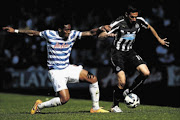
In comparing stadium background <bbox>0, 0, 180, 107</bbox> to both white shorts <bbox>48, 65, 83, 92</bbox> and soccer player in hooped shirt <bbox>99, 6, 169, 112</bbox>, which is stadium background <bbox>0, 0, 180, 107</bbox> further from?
soccer player in hooped shirt <bbox>99, 6, 169, 112</bbox>

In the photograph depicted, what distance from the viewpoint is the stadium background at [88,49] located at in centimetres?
1393

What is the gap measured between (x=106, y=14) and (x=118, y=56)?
27.3 ft

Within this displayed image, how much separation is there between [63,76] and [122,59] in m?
1.32

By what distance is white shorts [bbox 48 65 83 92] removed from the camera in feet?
27.2

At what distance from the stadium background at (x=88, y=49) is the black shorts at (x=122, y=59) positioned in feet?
4.31

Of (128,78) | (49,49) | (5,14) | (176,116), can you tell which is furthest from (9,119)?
(5,14)

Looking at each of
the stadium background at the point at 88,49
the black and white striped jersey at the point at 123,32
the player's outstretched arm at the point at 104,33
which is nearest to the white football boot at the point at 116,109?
the black and white striped jersey at the point at 123,32

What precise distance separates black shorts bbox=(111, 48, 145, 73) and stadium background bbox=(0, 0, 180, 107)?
51.7 inches

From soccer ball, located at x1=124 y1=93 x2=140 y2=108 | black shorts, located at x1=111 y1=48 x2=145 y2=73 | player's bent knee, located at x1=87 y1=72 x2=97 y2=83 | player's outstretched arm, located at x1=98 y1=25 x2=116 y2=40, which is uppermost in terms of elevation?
player's outstretched arm, located at x1=98 y1=25 x2=116 y2=40

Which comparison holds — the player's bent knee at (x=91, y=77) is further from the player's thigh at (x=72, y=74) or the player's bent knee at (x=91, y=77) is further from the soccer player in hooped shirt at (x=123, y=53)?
the soccer player in hooped shirt at (x=123, y=53)

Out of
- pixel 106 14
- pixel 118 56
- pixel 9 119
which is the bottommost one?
pixel 9 119

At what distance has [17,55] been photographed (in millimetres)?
20656

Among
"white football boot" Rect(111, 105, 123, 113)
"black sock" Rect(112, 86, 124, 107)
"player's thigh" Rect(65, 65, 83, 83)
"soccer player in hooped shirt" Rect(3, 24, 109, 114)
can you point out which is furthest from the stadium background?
"white football boot" Rect(111, 105, 123, 113)

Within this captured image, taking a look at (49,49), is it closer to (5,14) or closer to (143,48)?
(143,48)
